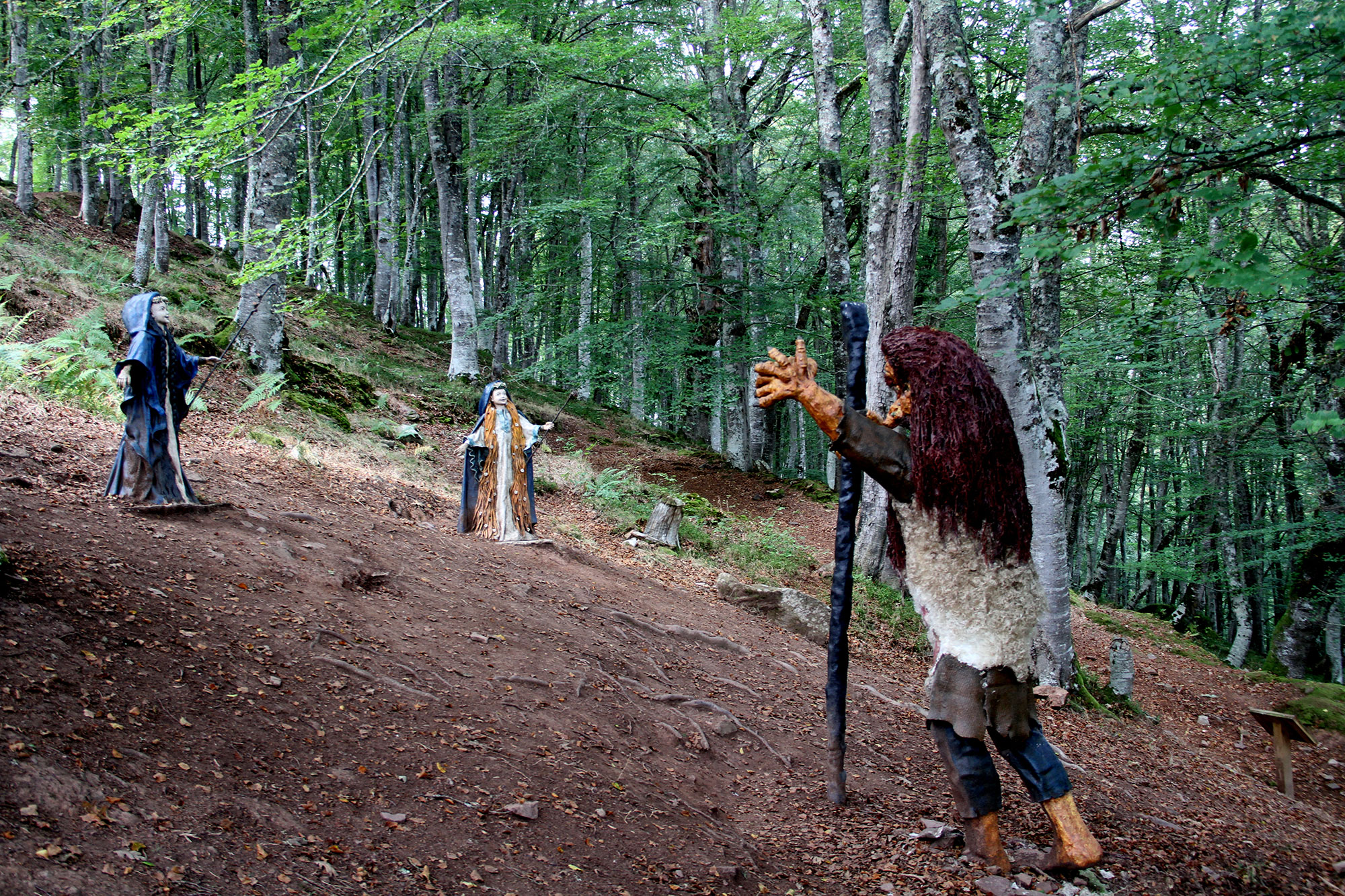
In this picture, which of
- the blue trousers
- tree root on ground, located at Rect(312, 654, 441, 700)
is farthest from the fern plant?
the blue trousers

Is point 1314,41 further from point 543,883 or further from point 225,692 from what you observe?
point 225,692

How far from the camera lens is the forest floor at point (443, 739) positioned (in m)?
2.88

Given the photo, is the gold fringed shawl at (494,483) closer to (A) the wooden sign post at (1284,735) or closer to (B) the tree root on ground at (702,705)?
(B) the tree root on ground at (702,705)

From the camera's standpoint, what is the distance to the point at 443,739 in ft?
13.1

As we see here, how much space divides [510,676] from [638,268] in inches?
445

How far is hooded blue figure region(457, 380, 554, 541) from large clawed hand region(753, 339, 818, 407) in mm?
5510

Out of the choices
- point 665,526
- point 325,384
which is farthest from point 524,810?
point 325,384

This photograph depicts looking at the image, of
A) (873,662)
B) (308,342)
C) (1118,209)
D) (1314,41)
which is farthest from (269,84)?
(308,342)

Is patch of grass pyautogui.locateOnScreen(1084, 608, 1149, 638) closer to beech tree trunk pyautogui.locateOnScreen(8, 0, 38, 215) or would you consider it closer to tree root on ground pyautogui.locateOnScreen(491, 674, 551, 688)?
tree root on ground pyautogui.locateOnScreen(491, 674, 551, 688)

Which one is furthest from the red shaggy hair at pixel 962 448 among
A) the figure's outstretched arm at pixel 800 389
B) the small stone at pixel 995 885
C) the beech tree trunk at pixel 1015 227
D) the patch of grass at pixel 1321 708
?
the patch of grass at pixel 1321 708

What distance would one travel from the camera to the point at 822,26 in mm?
10727

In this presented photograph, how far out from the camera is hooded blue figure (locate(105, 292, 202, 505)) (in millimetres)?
5922

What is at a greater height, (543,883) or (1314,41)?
(1314,41)

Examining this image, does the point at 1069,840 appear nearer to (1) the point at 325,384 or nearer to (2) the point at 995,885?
(2) the point at 995,885
